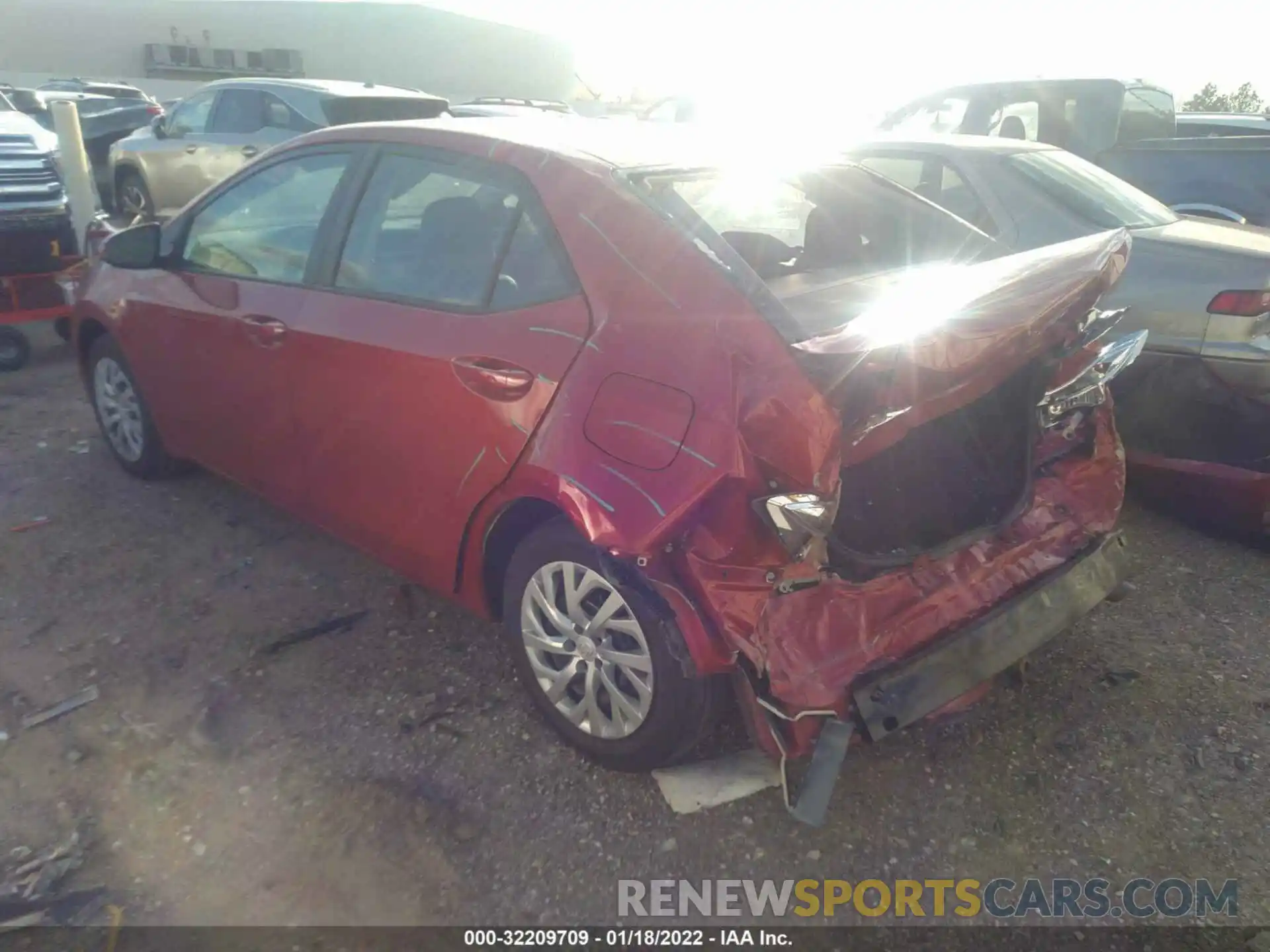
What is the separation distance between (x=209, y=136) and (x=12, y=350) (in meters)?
4.94

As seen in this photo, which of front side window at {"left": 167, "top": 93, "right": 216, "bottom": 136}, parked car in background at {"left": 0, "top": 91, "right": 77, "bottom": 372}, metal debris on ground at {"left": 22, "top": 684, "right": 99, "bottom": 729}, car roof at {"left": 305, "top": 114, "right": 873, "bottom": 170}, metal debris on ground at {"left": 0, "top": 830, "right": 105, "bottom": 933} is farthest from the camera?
front side window at {"left": 167, "top": 93, "right": 216, "bottom": 136}

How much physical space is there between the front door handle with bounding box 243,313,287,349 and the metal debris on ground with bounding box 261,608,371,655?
1.03 meters

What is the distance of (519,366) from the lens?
2596mm

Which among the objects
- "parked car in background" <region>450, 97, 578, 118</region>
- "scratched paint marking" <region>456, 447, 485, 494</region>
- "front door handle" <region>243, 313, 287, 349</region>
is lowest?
"scratched paint marking" <region>456, 447, 485, 494</region>

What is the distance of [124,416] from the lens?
4.61 metres

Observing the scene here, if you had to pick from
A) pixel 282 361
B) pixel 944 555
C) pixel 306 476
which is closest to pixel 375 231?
pixel 282 361

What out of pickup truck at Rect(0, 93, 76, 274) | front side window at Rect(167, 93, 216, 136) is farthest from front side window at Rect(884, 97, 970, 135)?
front side window at Rect(167, 93, 216, 136)

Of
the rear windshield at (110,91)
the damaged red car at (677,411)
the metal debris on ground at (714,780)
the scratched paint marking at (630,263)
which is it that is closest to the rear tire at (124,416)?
the damaged red car at (677,411)

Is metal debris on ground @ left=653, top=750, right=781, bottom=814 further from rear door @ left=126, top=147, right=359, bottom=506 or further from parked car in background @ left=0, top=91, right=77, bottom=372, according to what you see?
parked car in background @ left=0, top=91, right=77, bottom=372

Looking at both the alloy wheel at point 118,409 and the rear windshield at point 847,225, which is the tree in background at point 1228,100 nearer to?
the rear windshield at point 847,225

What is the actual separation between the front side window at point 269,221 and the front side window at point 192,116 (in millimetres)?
7989

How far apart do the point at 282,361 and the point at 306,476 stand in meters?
0.42

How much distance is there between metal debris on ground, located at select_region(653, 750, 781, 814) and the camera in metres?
2.68

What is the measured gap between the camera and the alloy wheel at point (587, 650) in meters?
2.56
